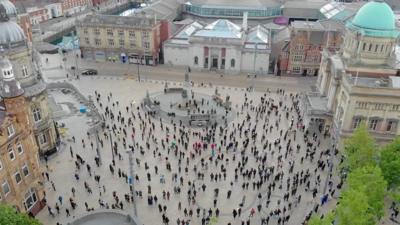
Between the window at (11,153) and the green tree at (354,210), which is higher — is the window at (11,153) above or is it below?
above

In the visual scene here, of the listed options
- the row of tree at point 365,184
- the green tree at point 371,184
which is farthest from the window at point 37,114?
the green tree at point 371,184

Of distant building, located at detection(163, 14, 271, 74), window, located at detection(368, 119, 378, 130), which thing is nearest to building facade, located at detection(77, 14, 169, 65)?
distant building, located at detection(163, 14, 271, 74)

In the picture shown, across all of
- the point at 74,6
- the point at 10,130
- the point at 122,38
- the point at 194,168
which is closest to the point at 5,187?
the point at 10,130

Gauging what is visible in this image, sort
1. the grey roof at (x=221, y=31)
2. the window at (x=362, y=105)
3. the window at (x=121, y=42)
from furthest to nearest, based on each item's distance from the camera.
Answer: the window at (x=121, y=42), the grey roof at (x=221, y=31), the window at (x=362, y=105)

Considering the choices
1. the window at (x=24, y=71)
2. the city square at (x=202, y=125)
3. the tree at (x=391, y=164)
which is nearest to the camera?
the city square at (x=202, y=125)

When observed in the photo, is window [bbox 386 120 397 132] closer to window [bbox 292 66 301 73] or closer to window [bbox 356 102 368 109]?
window [bbox 356 102 368 109]

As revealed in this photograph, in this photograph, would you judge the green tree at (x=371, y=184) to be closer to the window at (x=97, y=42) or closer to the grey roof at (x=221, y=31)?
the grey roof at (x=221, y=31)
